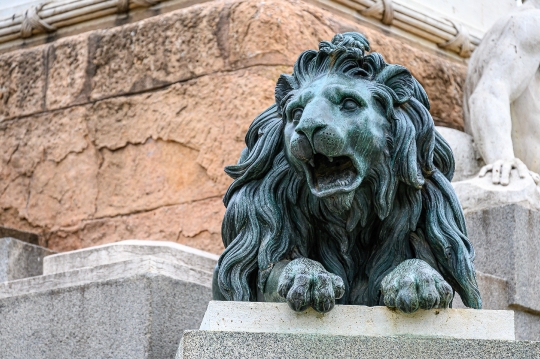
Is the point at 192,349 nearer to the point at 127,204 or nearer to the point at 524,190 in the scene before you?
the point at 524,190

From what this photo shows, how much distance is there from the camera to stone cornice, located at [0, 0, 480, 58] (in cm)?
723

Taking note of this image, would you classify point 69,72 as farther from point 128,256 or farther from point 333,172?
point 333,172

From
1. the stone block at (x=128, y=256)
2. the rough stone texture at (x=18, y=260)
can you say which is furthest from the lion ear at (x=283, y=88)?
the rough stone texture at (x=18, y=260)

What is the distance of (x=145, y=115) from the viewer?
6.74 m

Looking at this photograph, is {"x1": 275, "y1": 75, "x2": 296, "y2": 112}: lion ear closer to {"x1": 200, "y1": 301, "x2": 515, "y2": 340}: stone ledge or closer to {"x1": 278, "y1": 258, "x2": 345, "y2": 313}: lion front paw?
{"x1": 278, "y1": 258, "x2": 345, "y2": 313}: lion front paw

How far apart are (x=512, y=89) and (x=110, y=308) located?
2.50 m

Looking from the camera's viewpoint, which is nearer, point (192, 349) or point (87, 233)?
point (192, 349)

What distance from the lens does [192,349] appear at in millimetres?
3562

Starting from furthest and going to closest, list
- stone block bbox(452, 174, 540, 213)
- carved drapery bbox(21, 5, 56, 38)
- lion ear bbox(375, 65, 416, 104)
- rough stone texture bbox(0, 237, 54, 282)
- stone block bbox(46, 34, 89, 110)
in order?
carved drapery bbox(21, 5, 56, 38), stone block bbox(46, 34, 89, 110), rough stone texture bbox(0, 237, 54, 282), stone block bbox(452, 174, 540, 213), lion ear bbox(375, 65, 416, 104)

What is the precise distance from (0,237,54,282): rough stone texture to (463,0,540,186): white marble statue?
212 centimetres

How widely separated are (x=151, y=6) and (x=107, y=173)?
95 cm

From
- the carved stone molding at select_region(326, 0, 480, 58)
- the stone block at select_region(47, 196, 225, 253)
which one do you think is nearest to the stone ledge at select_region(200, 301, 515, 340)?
the stone block at select_region(47, 196, 225, 253)

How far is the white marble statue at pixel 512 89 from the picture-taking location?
6461 mm

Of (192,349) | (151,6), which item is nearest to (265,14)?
(151,6)
